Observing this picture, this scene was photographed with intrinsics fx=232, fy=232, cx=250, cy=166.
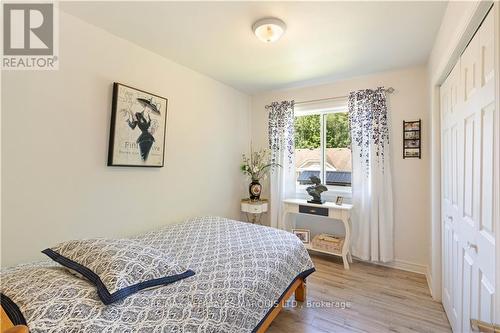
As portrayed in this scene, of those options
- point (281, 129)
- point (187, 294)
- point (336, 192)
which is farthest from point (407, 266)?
point (187, 294)

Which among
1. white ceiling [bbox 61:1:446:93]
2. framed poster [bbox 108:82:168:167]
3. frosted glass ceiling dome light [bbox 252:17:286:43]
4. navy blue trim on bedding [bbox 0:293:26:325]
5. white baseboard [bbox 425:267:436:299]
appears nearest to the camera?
navy blue trim on bedding [bbox 0:293:26:325]

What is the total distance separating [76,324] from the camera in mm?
957

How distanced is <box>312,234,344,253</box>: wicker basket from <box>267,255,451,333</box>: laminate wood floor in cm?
28

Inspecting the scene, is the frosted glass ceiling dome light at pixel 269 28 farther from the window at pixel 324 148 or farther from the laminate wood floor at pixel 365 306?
the laminate wood floor at pixel 365 306

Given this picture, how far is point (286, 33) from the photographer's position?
210 centimetres

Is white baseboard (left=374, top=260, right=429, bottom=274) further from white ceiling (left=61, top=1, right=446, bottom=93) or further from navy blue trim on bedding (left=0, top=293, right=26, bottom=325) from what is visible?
navy blue trim on bedding (left=0, top=293, right=26, bottom=325)

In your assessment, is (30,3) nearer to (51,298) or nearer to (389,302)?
(51,298)

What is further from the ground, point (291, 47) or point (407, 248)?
point (291, 47)

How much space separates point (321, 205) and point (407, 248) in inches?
44.9

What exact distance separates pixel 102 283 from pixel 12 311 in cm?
33

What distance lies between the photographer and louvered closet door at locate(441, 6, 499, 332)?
1.11 m

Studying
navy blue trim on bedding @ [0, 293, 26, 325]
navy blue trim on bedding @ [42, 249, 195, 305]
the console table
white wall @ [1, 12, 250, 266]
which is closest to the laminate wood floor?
the console table

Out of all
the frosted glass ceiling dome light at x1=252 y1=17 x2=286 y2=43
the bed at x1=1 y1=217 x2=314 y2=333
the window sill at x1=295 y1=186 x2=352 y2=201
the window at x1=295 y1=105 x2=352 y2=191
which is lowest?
the bed at x1=1 y1=217 x2=314 y2=333

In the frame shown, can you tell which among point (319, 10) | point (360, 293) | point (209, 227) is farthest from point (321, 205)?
point (319, 10)
